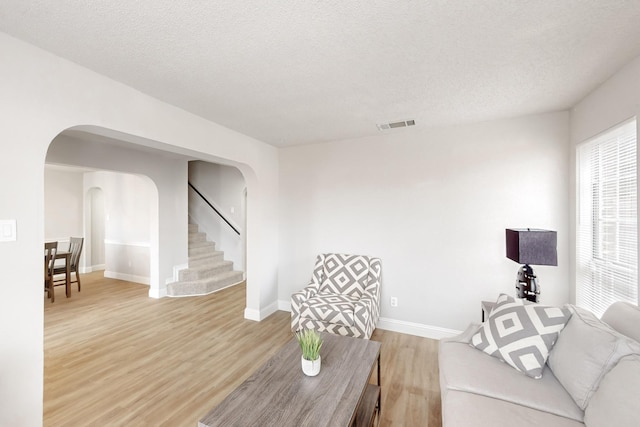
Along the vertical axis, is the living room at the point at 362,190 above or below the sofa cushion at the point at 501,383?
above

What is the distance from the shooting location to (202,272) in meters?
4.95

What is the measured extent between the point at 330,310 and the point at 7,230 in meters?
2.49

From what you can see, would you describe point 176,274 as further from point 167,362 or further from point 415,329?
point 415,329

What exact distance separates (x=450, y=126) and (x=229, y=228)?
4879mm

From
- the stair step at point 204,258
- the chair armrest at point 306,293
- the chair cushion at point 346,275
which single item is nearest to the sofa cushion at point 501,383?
the chair cushion at point 346,275

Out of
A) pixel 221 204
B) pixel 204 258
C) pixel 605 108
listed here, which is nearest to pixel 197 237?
pixel 204 258

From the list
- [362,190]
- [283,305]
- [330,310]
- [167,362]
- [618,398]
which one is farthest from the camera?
[283,305]

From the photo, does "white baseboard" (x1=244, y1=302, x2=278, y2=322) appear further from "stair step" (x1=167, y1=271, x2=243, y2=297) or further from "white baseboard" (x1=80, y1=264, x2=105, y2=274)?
"white baseboard" (x1=80, y1=264, x2=105, y2=274)

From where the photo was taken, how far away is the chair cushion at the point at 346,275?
3287 millimetres

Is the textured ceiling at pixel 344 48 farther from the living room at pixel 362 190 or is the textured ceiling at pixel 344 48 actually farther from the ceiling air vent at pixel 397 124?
the ceiling air vent at pixel 397 124

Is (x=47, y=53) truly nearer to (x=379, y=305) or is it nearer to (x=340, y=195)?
(x=340, y=195)

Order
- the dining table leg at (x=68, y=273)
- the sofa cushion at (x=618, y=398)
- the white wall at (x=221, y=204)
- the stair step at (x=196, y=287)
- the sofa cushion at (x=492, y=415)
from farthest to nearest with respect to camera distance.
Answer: the white wall at (x=221, y=204) → the stair step at (x=196, y=287) → the dining table leg at (x=68, y=273) → the sofa cushion at (x=492, y=415) → the sofa cushion at (x=618, y=398)

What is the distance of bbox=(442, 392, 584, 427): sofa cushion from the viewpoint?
123 centimetres

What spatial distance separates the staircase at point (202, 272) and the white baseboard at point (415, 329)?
127 inches
